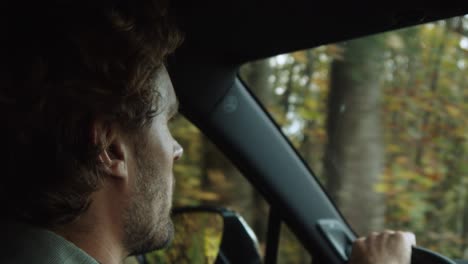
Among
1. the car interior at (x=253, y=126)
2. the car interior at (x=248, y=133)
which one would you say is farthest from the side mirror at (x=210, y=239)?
the car interior at (x=253, y=126)

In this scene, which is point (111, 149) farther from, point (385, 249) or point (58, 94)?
point (385, 249)

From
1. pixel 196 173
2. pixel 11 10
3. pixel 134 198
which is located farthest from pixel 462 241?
pixel 11 10

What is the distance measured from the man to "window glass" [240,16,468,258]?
2.91 metres

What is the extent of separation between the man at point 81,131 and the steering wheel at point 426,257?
3.20ft

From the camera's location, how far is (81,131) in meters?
1.68

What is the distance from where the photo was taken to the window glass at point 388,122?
5051 millimetres

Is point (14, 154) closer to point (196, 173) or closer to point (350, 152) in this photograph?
point (350, 152)

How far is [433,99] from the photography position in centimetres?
659

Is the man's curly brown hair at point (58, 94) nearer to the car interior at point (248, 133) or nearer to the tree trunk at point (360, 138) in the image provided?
the car interior at point (248, 133)

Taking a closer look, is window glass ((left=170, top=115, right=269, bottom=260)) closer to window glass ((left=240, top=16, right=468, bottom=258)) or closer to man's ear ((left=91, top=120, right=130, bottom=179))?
window glass ((left=240, top=16, right=468, bottom=258))

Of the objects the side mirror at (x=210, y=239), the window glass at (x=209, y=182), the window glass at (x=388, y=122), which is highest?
the side mirror at (x=210, y=239)

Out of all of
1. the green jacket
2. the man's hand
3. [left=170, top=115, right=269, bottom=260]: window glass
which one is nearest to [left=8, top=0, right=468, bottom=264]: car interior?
the man's hand

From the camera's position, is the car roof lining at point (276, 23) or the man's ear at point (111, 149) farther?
the car roof lining at point (276, 23)

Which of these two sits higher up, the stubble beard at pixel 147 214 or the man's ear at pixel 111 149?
the man's ear at pixel 111 149
